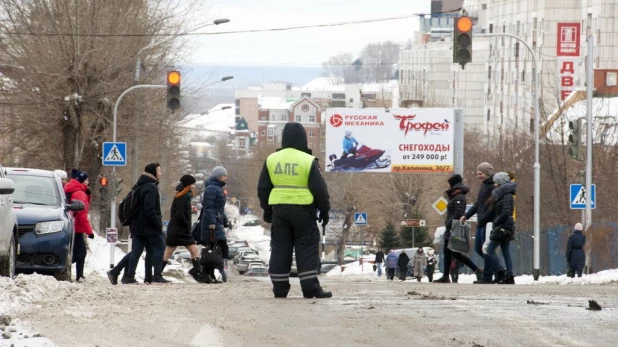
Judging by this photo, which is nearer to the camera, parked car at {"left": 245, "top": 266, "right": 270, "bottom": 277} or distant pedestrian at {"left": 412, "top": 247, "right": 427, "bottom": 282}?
distant pedestrian at {"left": 412, "top": 247, "right": 427, "bottom": 282}

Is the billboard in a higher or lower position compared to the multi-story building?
lower

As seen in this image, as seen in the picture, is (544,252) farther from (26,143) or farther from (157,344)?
(157,344)

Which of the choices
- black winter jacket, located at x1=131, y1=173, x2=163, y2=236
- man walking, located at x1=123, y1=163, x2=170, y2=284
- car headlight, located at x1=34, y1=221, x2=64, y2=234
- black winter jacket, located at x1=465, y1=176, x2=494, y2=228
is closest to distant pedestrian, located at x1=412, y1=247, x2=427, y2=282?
black winter jacket, located at x1=465, y1=176, x2=494, y2=228

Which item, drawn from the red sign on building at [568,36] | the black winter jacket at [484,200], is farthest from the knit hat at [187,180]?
the red sign on building at [568,36]

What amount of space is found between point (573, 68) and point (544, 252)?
4383 cm

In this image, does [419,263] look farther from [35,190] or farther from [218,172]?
[35,190]

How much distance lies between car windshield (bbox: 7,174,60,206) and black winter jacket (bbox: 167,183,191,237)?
2290 millimetres

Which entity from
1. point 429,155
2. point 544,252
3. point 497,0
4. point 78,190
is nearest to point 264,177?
point 78,190

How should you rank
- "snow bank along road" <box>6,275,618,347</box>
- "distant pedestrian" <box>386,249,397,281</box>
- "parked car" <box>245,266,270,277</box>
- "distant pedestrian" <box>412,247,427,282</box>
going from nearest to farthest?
"snow bank along road" <box>6,275,618,347</box> < "distant pedestrian" <box>412,247,427,282</box> < "distant pedestrian" <box>386,249,397,281</box> < "parked car" <box>245,266,270,277</box>

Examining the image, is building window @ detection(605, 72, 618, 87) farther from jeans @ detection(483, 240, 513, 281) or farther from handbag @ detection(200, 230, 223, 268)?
handbag @ detection(200, 230, 223, 268)

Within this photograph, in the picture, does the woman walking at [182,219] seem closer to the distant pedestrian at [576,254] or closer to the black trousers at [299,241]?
the black trousers at [299,241]

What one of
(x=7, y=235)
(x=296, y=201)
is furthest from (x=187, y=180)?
(x=296, y=201)

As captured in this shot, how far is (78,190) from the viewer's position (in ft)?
65.4

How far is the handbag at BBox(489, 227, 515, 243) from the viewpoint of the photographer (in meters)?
19.6
